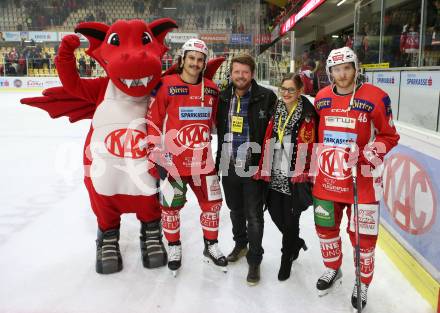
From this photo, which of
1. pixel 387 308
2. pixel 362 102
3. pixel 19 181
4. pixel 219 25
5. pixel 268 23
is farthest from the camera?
pixel 268 23

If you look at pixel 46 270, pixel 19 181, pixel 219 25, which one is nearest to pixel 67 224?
pixel 46 270

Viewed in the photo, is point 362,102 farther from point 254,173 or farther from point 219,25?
point 219,25

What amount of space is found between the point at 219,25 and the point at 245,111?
345 inches

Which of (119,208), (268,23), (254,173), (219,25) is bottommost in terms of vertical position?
(119,208)

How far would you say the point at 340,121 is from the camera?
173cm

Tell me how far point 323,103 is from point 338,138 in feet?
0.55

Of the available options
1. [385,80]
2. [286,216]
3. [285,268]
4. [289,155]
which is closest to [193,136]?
[289,155]

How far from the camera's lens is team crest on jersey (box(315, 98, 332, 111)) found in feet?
5.79

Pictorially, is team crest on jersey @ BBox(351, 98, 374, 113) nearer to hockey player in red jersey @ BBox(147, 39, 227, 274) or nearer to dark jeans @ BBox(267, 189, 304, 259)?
dark jeans @ BBox(267, 189, 304, 259)

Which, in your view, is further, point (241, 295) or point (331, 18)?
point (331, 18)

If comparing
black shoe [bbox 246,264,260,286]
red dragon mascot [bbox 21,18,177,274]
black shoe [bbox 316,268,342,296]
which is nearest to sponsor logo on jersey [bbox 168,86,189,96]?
red dragon mascot [bbox 21,18,177,274]

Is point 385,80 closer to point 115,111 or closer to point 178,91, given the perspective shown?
point 178,91

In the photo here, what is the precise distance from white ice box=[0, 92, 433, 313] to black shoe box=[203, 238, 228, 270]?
5cm

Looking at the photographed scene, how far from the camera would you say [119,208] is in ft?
7.16
